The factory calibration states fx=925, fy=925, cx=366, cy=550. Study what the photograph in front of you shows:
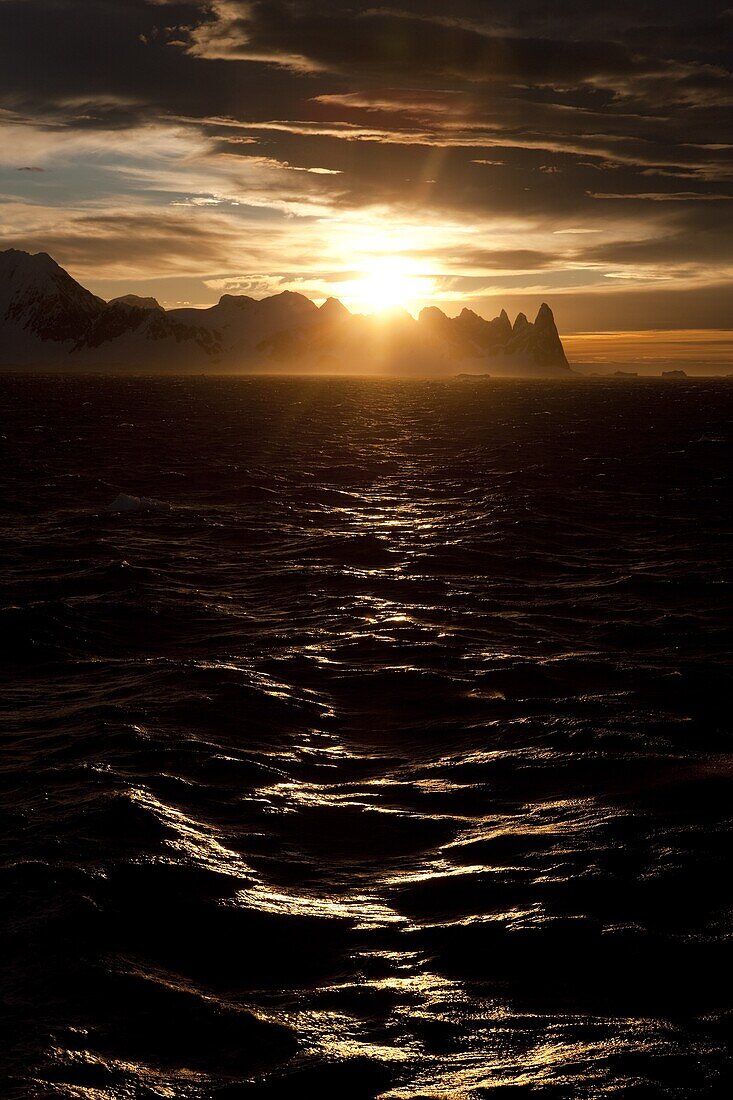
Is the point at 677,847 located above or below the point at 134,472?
below

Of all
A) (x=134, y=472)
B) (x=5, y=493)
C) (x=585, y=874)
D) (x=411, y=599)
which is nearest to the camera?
(x=585, y=874)

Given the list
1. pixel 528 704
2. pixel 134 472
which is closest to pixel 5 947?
pixel 528 704

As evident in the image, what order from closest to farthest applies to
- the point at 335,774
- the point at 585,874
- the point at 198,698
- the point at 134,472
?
the point at 585,874
the point at 335,774
the point at 198,698
the point at 134,472

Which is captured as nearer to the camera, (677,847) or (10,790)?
(677,847)

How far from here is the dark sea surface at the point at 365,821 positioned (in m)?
6.77

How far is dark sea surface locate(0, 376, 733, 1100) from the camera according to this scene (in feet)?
22.2

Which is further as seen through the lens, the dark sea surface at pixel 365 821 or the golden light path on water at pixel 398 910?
the dark sea surface at pixel 365 821

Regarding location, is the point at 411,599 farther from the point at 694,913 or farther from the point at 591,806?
the point at 694,913

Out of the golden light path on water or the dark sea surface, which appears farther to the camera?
the dark sea surface

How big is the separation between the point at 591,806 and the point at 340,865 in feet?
10.6

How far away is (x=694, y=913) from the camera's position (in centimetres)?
838

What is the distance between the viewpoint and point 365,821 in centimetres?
1096

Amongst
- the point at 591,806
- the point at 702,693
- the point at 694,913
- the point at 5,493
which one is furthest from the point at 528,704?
the point at 5,493

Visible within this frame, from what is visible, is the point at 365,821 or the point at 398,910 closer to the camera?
the point at 398,910
